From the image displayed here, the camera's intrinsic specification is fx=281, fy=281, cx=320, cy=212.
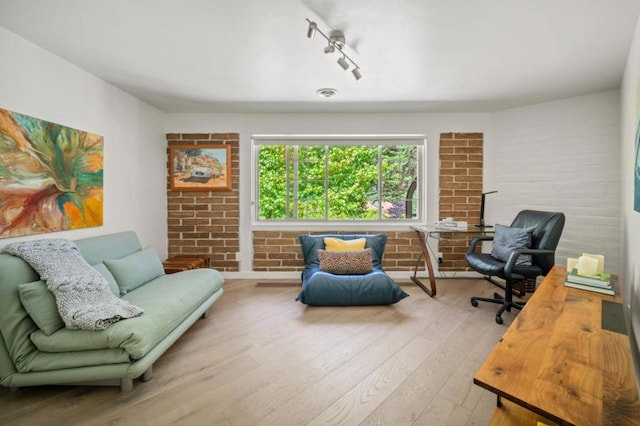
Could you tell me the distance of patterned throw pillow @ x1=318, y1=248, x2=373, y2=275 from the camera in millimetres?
3080

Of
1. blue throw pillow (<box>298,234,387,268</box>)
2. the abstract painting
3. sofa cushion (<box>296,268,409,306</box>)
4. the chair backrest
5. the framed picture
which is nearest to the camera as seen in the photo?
the abstract painting

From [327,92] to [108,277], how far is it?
2572 millimetres

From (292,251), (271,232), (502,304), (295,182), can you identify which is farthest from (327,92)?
(502,304)

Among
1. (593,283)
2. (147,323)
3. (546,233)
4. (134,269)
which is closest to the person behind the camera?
(147,323)

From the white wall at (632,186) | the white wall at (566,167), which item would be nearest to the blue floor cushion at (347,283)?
the white wall at (632,186)

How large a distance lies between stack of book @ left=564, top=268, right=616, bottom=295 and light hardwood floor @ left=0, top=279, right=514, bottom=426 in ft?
2.36

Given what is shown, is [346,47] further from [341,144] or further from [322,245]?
[322,245]

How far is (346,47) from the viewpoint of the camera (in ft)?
6.85

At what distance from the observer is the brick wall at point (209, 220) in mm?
3746

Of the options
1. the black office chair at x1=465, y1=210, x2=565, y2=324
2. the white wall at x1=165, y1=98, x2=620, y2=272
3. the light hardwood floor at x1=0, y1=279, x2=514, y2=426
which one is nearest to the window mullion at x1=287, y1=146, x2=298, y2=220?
the white wall at x1=165, y1=98, x2=620, y2=272

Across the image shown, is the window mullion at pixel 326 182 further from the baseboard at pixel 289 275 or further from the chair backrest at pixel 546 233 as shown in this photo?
the chair backrest at pixel 546 233

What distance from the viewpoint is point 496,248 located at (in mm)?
2916

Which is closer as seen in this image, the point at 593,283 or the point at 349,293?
the point at 593,283

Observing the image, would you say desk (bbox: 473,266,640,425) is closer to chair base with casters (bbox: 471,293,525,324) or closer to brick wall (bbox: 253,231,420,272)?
chair base with casters (bbox: 471,293,525,324)
